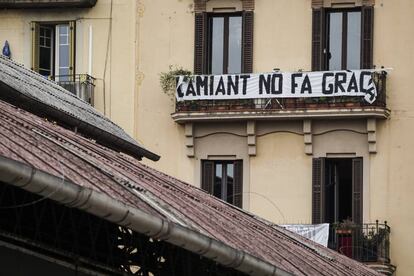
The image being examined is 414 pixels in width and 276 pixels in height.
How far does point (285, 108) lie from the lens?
148 ft

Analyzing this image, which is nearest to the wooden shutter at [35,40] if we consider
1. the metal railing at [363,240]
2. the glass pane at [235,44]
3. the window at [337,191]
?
the glass pane at [235,44]

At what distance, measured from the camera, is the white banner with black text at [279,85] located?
44281mm

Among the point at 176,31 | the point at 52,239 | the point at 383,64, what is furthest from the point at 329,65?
the point at 52,239

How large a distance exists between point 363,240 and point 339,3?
6.19 meters

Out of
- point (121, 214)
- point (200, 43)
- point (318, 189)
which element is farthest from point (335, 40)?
point (121, 214)

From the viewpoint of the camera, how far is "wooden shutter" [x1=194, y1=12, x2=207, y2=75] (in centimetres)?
4597

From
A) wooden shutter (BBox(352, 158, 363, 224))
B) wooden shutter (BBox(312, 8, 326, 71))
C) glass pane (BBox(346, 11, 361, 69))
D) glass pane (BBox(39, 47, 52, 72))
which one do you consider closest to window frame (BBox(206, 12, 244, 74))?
wooden shutter (BBox(312, 8, 326, 71))

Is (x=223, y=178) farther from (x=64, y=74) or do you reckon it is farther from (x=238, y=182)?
(x=64, y=74)

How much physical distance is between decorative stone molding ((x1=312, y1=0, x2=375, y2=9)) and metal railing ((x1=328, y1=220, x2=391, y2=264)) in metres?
5.65

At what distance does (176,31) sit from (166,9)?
2.15 ft

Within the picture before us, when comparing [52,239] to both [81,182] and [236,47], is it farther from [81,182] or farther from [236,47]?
[236,47]

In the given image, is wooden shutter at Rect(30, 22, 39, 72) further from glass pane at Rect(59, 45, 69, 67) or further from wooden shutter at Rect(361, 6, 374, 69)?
wooden shutter at Rect(361, 6, 374, 69)

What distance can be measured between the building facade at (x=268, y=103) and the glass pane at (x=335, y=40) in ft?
0.09

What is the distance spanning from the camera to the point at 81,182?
1326cm
